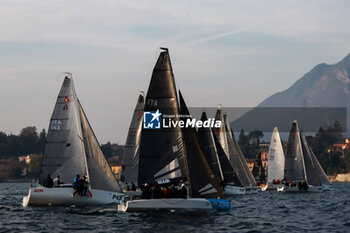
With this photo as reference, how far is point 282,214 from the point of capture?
3819 cm

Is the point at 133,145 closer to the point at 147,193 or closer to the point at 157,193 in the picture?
the point at 147,193

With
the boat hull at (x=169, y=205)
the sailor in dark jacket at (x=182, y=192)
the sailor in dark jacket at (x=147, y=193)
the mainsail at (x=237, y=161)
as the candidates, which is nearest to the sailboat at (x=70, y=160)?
the sailor in dark jacket at (x=147, y=193)

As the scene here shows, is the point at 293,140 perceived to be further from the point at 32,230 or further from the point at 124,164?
the point at 32,230

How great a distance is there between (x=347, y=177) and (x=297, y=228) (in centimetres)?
16779

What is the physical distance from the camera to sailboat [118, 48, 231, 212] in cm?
3362

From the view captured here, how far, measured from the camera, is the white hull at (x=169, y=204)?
31.6 meters

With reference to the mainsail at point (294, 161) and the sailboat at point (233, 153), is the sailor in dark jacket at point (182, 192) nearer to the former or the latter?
the sailboat at point (233, 153)

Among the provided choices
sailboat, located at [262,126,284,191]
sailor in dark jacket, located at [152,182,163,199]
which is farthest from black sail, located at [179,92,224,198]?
sailboat, located at [262,126,284,191]

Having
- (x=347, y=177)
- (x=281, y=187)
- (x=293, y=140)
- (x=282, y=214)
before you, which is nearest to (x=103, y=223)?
(x=282, y=214)

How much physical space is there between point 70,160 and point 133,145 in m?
14.3

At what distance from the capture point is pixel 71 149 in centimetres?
4122

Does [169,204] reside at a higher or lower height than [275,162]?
lower

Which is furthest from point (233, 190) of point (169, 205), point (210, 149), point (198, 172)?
point (169, 205)

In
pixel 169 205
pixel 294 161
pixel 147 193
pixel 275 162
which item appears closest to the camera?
pixel 169 205
